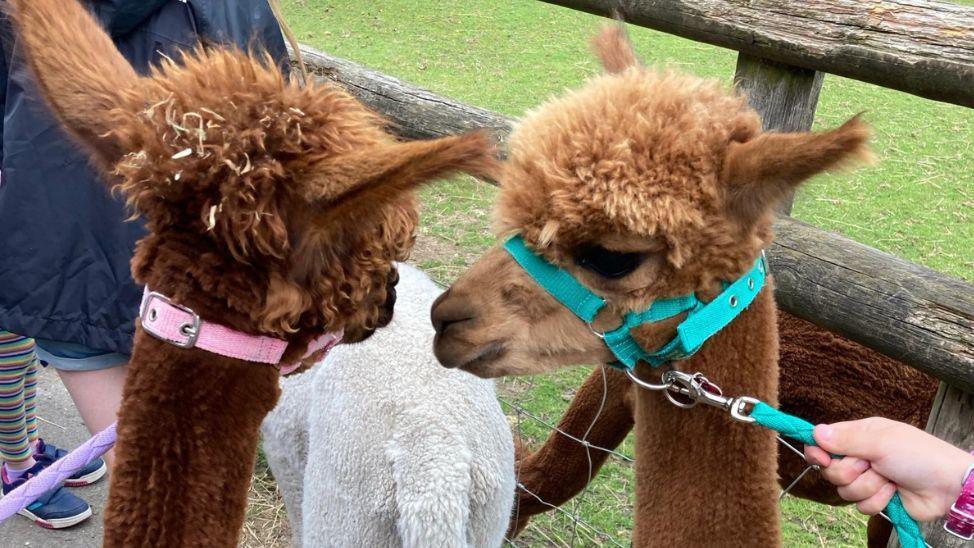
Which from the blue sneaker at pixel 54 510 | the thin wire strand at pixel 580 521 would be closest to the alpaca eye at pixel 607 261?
the thin wire strand at pixel 580 521

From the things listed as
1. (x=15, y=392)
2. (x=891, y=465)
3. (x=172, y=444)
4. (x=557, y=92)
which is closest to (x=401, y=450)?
(x=172, y=444)

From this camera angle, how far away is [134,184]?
1.14 m

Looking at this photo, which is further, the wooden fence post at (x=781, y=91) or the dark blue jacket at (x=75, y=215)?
the wooden fence post at (x=781, y=91)

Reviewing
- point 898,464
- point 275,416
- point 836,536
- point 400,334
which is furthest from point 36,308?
point 836,536

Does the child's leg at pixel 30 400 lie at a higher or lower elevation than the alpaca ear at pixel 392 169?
lower

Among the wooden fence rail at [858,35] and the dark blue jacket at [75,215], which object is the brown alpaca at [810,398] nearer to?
the wooden fence rail at [858,35]

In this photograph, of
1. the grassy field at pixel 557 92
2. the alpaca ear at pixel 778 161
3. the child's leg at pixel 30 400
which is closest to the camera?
the alpaca ear at pixel 778 161

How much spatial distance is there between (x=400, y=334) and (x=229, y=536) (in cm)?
60

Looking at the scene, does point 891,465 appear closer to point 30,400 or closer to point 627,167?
point 627,167

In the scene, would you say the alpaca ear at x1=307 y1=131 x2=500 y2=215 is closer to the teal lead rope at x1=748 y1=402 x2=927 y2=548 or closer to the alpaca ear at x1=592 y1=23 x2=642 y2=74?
the teal lead rope at x1=748 y1=402 x2=927 y2=548

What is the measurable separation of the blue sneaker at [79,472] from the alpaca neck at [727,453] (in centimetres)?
222

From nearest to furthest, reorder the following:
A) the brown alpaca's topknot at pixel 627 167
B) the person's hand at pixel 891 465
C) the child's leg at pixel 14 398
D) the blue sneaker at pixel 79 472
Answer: the person's hand at pixel 891 465
the brown alpaca's topknot at pixel 627 167
the child's leg at pixel 14 398
the blue sneaker at pixel 79 472

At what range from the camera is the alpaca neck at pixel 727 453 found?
1438 millimetres

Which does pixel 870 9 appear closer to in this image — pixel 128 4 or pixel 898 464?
pixel 898 464
